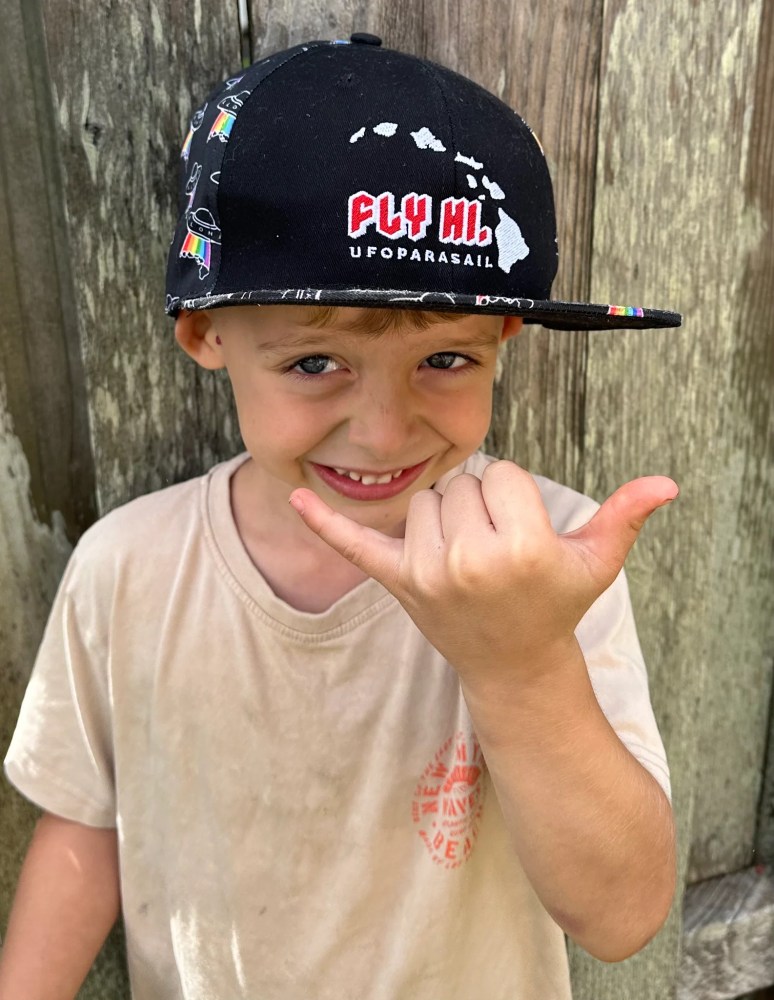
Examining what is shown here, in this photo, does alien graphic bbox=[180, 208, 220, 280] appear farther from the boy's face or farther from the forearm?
the forearm

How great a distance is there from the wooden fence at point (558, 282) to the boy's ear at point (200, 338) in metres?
0.16

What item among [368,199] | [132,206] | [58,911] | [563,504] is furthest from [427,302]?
[58,911]

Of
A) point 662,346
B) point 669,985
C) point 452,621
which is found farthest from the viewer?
point 669,985

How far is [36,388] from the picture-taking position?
1242 mm

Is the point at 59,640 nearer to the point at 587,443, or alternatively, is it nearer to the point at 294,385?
the point at 294,385

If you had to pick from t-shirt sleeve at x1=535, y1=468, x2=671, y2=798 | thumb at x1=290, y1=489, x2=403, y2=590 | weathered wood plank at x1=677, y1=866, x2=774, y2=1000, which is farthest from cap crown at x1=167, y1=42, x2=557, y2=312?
weathered wood plank at x1=677, y1=866, x2=774, y2=1000

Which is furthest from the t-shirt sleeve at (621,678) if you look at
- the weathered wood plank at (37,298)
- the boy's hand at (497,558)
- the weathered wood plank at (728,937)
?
the weathered wood plank at (728,937)

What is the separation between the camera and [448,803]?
115cm

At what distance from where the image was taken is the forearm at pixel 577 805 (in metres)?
0.86

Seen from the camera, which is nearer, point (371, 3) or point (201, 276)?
point (201, 276)

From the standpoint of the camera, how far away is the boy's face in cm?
97

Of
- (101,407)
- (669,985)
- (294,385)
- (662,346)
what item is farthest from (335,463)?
(669,985)

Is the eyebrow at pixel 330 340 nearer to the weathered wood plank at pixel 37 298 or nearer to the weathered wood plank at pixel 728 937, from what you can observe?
the weathered wood plank at pixel 37 298

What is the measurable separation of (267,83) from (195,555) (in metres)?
0.60
